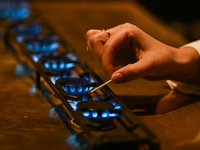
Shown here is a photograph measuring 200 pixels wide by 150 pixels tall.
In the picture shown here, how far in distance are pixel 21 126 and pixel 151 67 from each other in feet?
1.18

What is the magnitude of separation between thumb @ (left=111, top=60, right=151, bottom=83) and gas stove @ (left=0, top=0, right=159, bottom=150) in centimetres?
5

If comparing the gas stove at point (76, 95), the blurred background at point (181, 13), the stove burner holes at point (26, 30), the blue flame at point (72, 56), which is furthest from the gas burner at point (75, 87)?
the blurred background at point (181, 13)

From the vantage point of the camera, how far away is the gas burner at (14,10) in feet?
5.30

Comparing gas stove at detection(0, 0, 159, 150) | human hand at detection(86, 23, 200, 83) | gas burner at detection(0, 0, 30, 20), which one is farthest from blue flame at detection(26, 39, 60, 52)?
gas burner at detection(0, 0, 30, 20)

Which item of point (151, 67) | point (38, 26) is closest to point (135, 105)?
point (151, 67)

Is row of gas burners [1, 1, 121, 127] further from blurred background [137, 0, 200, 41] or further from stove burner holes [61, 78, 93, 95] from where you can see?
blurred background [137, 0, 200, 41]

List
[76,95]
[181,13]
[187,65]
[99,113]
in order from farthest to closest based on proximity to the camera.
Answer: [181,13] < [187,65] < [76,95] < [99,113]

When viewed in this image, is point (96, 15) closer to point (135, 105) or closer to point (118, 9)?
point (118, 9)

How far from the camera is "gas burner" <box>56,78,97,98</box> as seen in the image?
0.75m

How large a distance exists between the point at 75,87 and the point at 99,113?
166mm

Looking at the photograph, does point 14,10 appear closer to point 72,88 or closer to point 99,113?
point 72,88

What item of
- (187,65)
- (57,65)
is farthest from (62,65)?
(187,65)

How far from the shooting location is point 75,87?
0.77 metres

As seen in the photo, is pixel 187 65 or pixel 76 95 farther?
pixel 187 65
